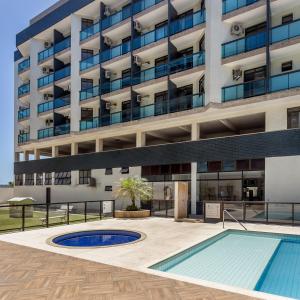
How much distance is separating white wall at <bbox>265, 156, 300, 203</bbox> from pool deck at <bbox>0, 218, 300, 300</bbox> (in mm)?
8056

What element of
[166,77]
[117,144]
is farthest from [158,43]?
[117,144]

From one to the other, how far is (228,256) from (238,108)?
39.5ft

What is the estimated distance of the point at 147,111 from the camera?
24.0m

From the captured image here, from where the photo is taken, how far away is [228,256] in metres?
9.51

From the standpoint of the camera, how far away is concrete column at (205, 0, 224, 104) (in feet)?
66.0

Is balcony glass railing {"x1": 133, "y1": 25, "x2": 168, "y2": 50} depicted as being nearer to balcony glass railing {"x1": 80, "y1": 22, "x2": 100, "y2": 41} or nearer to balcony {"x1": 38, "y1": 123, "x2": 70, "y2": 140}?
balcony glass railing {"x1": 80, "y1": 22, "x2": 100, "y2": 41}

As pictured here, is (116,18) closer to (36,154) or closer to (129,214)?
(129,214)

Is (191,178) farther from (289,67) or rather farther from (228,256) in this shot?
(228,256)

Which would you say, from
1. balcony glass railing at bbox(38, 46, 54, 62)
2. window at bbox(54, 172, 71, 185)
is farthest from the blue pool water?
balcony glass railing at bbox(38, 46, 54, 62)

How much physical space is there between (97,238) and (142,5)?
20.4m

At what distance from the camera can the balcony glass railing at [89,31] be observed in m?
28.8

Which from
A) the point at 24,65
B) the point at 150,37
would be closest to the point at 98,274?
the point at 150,37

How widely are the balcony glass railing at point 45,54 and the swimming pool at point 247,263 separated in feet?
98.2

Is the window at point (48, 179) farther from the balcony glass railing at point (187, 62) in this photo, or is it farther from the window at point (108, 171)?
the balcony glass railing at point (187, 62)
